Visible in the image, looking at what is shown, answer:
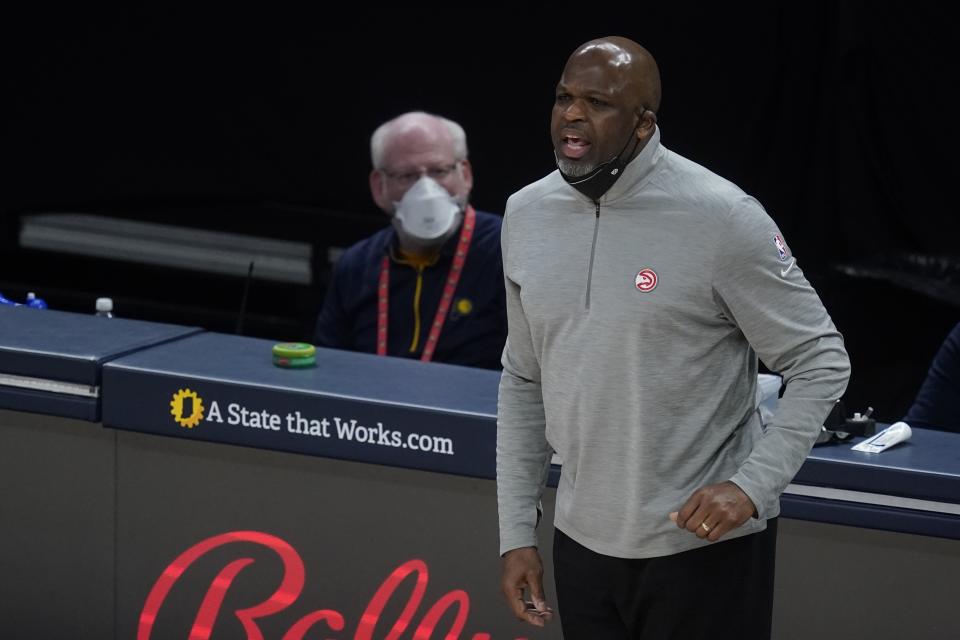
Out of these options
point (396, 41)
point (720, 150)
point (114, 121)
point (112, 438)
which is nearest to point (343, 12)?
point (396, 41)

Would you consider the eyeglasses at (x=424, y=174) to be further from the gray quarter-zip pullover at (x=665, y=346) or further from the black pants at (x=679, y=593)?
the black pants at (x=679, y=593)

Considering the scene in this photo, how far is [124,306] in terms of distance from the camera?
5.75m

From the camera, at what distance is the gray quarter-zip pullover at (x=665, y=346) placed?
1725mm

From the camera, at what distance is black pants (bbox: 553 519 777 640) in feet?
5.88

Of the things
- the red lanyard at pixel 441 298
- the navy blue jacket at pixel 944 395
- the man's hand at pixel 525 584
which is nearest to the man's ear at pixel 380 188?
the red lanyard at pixel 441 298

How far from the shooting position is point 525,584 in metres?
1.93

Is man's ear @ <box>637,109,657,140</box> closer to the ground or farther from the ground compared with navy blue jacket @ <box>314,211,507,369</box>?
farther from the ground

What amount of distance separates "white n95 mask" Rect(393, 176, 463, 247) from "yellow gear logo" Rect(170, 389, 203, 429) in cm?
102

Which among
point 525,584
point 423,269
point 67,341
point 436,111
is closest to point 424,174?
point 423,269

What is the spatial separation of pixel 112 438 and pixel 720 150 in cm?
313

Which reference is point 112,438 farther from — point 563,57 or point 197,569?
point 563,57

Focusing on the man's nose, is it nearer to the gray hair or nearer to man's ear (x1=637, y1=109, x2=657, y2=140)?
man's ear (x1=637, y1=109, x2=657, y2=140)

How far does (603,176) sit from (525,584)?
59 centimetres

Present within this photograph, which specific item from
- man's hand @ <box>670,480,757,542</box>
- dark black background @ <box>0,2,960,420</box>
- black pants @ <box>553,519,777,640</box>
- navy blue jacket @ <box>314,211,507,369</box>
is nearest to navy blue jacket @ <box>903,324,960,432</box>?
navy blue jacket @ <box>314,211,507,369</box>
